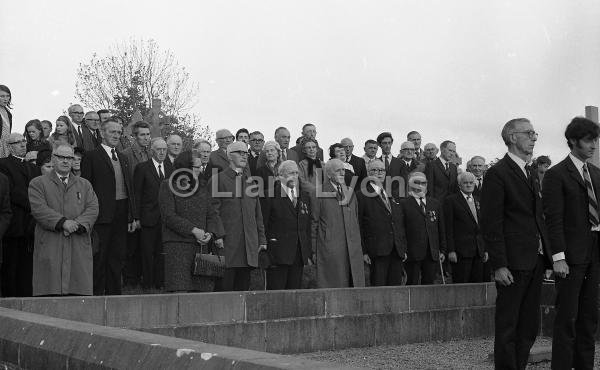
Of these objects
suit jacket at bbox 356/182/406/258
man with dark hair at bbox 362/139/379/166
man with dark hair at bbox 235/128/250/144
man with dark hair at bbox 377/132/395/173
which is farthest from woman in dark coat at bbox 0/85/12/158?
man with dark hair at bbox 377/132/395/173

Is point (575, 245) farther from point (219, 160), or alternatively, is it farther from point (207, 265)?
point (219, 160)

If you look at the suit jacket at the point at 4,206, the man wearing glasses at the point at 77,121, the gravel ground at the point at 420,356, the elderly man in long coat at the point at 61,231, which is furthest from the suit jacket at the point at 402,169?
the suit jacket at the point at 4,206

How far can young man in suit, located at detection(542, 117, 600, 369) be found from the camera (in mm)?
7641

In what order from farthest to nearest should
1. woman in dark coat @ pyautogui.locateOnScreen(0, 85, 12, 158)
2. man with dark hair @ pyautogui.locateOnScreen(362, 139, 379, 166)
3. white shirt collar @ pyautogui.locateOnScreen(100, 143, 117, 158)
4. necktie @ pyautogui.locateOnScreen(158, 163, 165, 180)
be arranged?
man with dark hair @ pyautogui.locateOnScreen(362, 139, 379, 166), necktie @ pyautogui.locateOnScreen(158, 163, 165, 180), woman in dark coat @ pyautogui.locateOnScreen(0, 85, 12, 158), white shirt collar @ pyautogui.locateOnScreen(100, 143, 117, 158)

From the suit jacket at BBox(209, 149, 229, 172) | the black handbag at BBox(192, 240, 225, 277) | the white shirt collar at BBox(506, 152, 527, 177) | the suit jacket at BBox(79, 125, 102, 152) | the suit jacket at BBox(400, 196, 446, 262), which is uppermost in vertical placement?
the suit jacket at BBox(79, 125, 102, 152)

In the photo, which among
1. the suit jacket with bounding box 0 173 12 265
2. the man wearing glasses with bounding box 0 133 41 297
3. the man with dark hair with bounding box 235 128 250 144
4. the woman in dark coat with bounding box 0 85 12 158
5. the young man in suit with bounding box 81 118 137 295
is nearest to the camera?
the suit jacket with bounding box 0 173 12 265

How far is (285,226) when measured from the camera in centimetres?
1222

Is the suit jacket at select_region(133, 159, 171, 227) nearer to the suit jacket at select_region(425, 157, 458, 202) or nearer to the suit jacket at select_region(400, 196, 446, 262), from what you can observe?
the suit jacket at select_region(400, 196, 446, 262)

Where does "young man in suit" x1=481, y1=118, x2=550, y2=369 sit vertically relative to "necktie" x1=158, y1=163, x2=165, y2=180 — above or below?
below

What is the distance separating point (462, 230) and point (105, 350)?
31.5 ft

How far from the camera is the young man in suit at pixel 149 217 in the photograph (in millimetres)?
12547

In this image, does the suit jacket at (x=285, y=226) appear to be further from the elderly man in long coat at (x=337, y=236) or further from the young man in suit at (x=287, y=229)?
the elderly man in long coat at (x=337, y=236)

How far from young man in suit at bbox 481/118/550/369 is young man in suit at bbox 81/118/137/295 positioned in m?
5.58

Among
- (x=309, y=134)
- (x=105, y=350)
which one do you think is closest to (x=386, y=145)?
(x=309, y=134)
